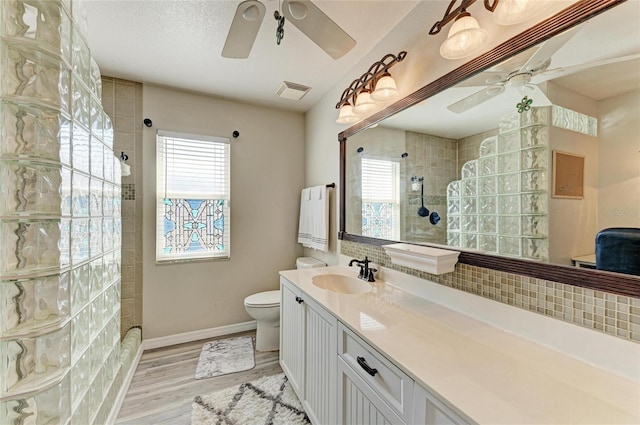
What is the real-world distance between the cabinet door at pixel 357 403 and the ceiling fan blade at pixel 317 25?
5.03 feet

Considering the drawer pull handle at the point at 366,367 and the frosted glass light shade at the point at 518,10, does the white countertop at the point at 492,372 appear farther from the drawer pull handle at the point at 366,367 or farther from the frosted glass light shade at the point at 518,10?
the frosted glass light shade at the point at 518,10

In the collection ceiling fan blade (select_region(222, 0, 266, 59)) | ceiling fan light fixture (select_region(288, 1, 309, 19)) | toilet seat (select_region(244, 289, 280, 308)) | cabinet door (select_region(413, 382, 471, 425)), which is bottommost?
toilet seat (select_region(244, 289, 280, 308))

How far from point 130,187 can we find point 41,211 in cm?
170

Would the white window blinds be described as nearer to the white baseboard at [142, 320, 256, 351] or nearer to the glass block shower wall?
the glass block shower wall

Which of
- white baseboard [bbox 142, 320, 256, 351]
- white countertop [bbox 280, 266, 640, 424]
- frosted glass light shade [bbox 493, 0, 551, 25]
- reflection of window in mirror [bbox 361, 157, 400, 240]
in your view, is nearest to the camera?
white countertop [bbox 280, 266, 640, 424]

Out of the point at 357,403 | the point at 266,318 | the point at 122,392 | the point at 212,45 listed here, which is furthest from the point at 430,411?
the point at 212,45

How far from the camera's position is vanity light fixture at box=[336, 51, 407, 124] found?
153 centimetres

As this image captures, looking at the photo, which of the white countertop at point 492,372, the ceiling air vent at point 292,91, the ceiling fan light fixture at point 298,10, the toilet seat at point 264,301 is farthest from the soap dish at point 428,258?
the ceiling air vent at point 292,91

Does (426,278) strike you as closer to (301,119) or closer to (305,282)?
(305,282)

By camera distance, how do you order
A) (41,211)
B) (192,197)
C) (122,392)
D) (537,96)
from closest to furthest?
(41,211)
(537,96)
(122,392)
(192,197)

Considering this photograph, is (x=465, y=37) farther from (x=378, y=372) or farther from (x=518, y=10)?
(x=378, y=372)

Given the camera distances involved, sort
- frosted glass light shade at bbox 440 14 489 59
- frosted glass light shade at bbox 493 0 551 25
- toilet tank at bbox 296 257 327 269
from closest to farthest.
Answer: frosted glass light shade at bbox 493 0 551 25 < frosted glass light shade at bbox 440 14 489 59 < toilet tank at bbox 296 257 327 269

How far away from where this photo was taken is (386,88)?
1.53 metres

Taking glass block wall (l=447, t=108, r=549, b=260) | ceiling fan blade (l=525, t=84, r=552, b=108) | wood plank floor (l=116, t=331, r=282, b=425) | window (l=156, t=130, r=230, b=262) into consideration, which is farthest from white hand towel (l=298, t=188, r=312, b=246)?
ceiling fan blade (l=525, t=84, r=552, b=108)
